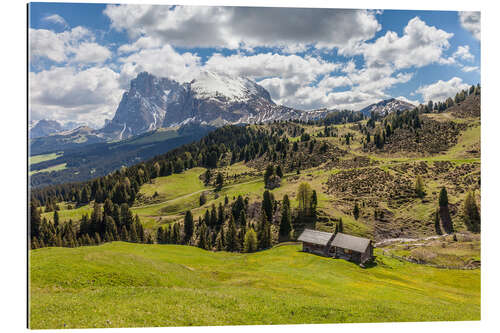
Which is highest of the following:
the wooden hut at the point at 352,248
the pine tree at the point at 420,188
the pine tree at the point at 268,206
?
the pine tree at the point at 420,188

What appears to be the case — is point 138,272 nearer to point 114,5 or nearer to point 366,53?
point 114,5

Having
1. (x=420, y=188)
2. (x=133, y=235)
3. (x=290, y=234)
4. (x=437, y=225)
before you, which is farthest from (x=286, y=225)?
(x=133, y=235)

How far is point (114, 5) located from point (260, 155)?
13397 cm

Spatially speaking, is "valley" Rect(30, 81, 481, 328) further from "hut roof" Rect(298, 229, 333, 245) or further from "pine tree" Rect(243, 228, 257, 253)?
"hut roof" Rect(298, 229, 333, 245)

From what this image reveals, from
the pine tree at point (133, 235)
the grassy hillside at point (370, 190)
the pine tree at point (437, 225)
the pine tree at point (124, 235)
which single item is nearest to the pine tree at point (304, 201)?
the grassy hillside at point (370, 190)

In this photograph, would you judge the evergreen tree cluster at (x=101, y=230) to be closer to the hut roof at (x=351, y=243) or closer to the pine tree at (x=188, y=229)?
the pine tree at (x=188, y=229)

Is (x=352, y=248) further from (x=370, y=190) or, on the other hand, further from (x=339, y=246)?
(x=370, y=190)

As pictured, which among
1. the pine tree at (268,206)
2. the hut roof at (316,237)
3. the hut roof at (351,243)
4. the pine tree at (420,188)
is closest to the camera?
the hut roof at (351,243)

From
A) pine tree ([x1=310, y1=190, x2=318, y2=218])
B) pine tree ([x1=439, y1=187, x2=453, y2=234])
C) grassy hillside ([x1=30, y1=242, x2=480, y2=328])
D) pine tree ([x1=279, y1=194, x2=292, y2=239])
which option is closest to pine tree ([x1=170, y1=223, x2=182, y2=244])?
pine tree ([x1=279, y1=194, x2=292, y2=239])

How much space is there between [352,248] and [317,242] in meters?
5.82

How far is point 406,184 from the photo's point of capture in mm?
73125

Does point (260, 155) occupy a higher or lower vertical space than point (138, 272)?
higher

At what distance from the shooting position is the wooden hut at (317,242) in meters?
46.8
